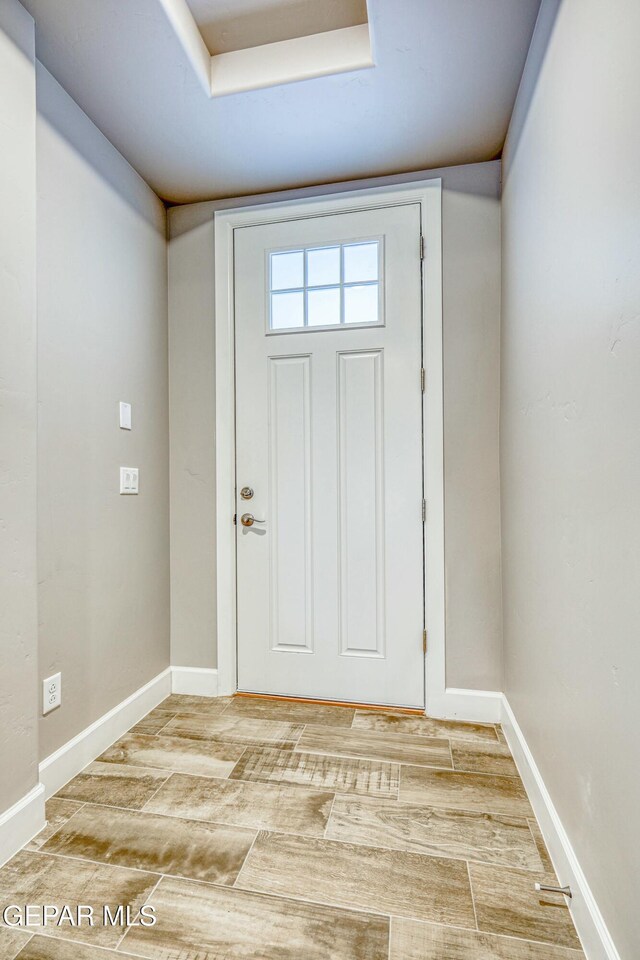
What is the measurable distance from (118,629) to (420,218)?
2.19 meters

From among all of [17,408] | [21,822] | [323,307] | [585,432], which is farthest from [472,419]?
[21,822]

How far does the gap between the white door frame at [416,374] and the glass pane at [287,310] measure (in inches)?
8.4

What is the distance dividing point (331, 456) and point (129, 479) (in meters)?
0.89

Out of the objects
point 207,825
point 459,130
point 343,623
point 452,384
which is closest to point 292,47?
point 459,130

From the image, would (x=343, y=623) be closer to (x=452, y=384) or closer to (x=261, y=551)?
(x=261, y=551)

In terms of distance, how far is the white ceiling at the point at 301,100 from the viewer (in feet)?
5.04

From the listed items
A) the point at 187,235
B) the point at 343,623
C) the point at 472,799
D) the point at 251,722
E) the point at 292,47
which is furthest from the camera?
the point at 187,235

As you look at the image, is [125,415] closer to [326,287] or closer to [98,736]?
[326,287]

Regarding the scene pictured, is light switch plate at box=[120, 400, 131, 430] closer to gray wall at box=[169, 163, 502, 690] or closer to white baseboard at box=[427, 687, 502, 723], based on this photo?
gray wall at box=[169, 163, 502, 690]

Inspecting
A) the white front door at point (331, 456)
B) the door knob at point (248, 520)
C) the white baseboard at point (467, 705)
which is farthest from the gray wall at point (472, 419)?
the door knob at point (248, 520)

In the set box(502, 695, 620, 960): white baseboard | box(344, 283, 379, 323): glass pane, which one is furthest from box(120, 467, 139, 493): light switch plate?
box(502, 695, 620, 960): white baseboard

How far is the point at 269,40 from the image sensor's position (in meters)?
1.78

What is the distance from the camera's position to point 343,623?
2332 mm

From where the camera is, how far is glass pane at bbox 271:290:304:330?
7.77ft
